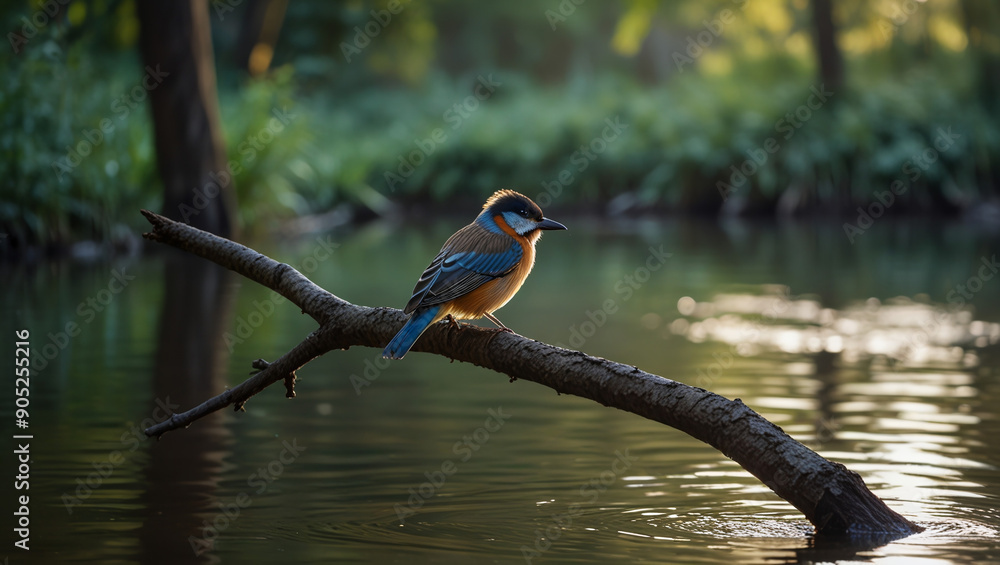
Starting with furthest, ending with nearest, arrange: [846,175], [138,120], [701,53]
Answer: [701,53] < [846,175] < [138,120]

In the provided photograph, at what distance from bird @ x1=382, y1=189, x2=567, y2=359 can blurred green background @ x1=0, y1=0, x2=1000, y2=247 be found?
9.14 m

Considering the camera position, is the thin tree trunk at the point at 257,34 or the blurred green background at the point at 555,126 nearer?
the blurred green background at the point at 555,126

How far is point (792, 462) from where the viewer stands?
13.5ft

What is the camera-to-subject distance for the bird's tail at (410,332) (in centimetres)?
418

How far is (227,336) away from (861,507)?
576cm

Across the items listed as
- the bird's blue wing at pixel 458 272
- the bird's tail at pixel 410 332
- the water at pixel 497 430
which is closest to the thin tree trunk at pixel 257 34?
the water at pixel 497 430

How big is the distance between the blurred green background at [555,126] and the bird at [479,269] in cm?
914

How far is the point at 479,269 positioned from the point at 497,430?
1746 mm

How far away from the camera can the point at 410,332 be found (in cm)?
429

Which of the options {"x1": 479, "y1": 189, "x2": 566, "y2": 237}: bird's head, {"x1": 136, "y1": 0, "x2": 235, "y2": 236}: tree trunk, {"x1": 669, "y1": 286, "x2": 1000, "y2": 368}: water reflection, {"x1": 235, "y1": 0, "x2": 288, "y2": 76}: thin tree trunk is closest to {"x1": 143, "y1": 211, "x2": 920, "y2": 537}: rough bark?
{"x1": 479, "y1": 189, "x2": 566, "y2": 237}: bird's head

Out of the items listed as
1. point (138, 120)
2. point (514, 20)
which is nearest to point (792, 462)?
point (138, 120)

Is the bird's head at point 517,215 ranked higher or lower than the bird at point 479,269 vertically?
higher

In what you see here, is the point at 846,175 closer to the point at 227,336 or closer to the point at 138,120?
the point at 138,120

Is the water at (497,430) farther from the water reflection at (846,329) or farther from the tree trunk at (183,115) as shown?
the tree trunk at (183,115)
